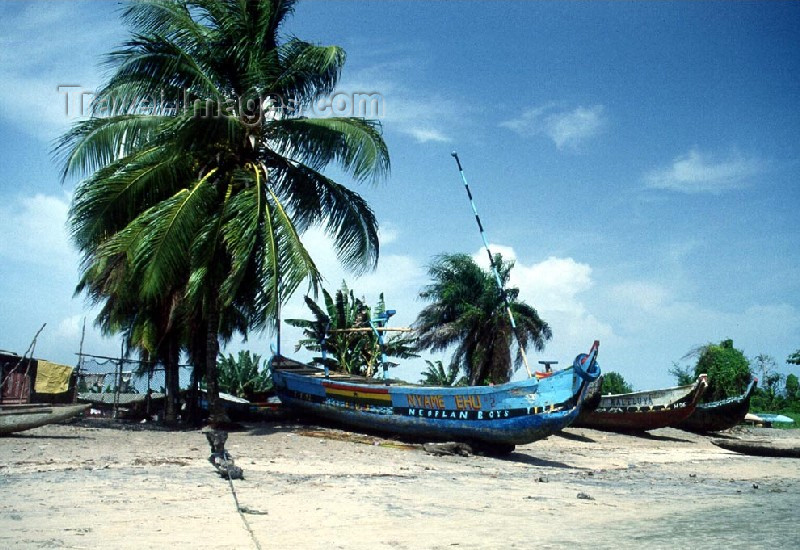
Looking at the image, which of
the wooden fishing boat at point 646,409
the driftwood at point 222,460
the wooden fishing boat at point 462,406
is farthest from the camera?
the wooden fishing boat at point 646,409

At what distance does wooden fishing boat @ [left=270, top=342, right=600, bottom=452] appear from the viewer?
14.1 metres

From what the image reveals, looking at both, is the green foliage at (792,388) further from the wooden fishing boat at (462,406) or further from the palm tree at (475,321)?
the wooden fishing boat at (462,406)

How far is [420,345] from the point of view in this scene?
30.2 m

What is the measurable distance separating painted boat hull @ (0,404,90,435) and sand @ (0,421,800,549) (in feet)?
1.13

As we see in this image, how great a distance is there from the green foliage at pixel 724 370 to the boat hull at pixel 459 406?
26.3 metres

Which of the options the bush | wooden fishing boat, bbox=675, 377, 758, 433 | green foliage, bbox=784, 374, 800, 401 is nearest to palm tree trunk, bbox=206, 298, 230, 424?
wooden fishing boat, bbox=675, 377, 758, 433

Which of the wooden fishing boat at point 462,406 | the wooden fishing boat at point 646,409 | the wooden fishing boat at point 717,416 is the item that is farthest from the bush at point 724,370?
the wooden fishing boat at point 462,406

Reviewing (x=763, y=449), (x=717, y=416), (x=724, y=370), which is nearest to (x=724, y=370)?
(x=724, y=370)

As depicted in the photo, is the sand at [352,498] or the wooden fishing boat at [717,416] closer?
the sand at [352,498]

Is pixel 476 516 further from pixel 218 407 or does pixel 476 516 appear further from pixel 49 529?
pixel 218 407

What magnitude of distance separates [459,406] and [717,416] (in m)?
17.5

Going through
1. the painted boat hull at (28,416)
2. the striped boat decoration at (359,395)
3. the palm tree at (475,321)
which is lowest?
the painted boat hull at (28,416)

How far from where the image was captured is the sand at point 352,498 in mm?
6176

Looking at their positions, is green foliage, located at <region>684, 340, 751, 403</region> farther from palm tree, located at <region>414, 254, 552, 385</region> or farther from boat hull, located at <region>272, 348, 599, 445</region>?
boat hull, located at <region>272, 348, 599, 445</region>
